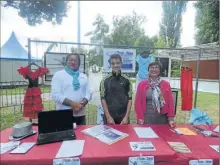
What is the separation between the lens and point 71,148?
1342 mm

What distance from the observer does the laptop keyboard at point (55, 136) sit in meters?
1.45

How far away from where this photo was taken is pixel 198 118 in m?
2.39

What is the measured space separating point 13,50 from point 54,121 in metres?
7.65

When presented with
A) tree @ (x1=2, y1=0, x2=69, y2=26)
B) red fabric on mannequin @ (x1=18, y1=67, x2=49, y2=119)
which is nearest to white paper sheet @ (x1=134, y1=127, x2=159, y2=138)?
red fabric on mannequin @ (x1=18, y1=67, x2=49, y2=119)

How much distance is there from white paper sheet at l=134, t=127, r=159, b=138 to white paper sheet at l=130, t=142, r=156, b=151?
0.55 feet

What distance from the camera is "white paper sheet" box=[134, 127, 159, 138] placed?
5.30 feet

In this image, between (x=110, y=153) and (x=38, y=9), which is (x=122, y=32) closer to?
(x=38, y=9)

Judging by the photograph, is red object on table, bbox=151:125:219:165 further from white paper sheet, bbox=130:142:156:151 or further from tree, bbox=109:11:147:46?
tree, bbox=109:11:147:46

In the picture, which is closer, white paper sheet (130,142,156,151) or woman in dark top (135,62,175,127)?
white paper sheet (130,142,156,151)

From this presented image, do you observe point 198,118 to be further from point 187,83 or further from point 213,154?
point 213,154

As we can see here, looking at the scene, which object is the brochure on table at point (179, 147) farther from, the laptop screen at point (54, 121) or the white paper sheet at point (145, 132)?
the laptop screen at point (54, 121)

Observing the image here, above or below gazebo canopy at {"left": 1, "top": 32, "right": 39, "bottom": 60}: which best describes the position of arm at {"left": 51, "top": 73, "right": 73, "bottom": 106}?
below

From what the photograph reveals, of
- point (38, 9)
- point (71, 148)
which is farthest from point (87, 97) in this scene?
point (38, 9)

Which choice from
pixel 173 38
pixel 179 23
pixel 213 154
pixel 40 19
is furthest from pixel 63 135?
pixel 173 38
